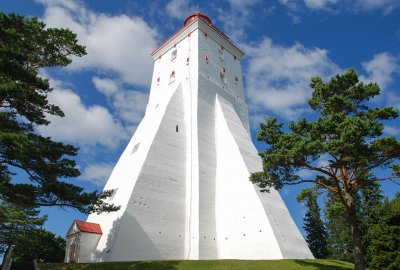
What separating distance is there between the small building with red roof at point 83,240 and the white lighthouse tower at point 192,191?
0.08 metres

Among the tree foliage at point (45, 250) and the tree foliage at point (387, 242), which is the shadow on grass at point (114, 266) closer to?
the tree foliage at point (387, 242)

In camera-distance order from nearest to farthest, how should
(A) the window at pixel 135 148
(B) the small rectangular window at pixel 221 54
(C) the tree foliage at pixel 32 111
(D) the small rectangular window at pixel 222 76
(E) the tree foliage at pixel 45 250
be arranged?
(C) the tree foliage at pixel 32 111, (A) the window at pixel 135 148, (D) the small rectangular window at pixel 222 76, (B) the small rectangular window at pixel 221 54, (E) the tree foliage at pixel 45 250

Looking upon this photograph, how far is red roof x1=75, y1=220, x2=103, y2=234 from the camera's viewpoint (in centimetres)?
1806

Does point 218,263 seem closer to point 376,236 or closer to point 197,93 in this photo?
point 376,236

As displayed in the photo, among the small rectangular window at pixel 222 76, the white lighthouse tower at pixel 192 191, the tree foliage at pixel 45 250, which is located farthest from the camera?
the tree foliage at pixel 45 250

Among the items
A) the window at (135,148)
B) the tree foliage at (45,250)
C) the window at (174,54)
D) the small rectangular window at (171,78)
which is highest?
the window at (174,54)

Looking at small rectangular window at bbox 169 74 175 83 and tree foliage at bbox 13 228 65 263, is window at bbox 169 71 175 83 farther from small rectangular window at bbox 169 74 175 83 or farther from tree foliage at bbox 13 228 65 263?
tree foliage at bbox 13 228 65 263

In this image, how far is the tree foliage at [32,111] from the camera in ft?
40.1

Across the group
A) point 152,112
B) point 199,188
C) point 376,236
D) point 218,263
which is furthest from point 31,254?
point 376,236

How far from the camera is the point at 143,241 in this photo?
17.8m

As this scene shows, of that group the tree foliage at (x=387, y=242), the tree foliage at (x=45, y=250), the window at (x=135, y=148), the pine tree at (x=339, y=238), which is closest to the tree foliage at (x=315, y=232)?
the pine tree at (x=339, y=238)

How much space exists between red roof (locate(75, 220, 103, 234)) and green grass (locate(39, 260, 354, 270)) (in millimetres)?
2817

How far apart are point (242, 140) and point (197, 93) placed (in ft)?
16.9

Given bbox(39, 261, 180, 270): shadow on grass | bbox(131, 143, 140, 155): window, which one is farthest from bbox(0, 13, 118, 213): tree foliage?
bbox(131, 143, 140, 155): window
